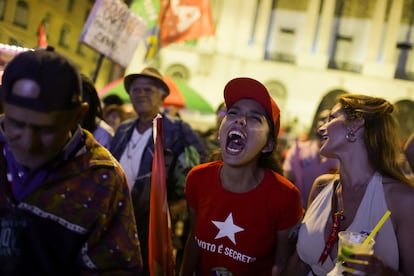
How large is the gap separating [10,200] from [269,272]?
58.3 inches

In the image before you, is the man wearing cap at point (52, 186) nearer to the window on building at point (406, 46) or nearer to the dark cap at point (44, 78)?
the dark cap at point (44, 78)

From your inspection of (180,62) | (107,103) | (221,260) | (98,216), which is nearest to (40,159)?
(98,216)

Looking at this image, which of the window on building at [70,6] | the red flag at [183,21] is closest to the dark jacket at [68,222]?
the window on building at [70,6]

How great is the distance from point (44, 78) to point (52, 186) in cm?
36

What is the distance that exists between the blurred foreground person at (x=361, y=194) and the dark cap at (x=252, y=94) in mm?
276

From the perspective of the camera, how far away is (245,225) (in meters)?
2.35

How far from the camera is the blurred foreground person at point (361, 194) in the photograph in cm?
207

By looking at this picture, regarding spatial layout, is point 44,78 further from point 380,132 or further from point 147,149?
point 147,149

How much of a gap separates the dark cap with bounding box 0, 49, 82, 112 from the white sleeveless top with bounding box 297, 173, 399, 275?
56.4 inches

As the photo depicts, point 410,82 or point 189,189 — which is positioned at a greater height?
point 410,82

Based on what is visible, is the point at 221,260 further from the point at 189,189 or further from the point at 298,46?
the point at 298,46

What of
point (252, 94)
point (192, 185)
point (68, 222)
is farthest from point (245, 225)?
point (68, 222)

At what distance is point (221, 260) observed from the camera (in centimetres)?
236

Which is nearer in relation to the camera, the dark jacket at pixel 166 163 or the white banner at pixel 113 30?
the dark jacket at pixel 166 163
